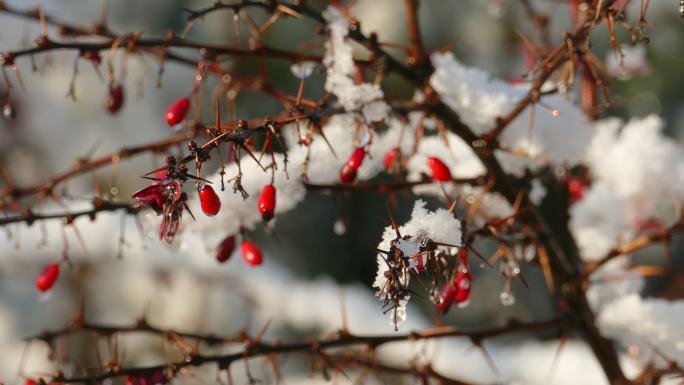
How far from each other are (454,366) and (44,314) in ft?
6.56

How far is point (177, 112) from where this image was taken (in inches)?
47.6

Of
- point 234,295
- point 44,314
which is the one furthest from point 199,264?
point 44,314

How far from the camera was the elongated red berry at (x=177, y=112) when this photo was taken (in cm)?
119

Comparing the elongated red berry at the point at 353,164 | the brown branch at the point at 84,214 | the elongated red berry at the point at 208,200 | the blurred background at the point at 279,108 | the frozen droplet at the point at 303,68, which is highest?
the blurred background at the point at 279,108

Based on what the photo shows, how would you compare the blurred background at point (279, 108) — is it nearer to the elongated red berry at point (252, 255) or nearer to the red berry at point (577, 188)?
the red berry at point (577, 188)

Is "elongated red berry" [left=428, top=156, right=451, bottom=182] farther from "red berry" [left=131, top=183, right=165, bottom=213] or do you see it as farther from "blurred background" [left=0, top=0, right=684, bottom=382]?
"blurred background" [left=0, top=0, right=684, bottom=382]

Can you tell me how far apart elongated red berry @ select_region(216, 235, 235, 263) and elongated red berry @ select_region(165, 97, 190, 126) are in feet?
0.64

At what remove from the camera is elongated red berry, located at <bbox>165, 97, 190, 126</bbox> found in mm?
1187

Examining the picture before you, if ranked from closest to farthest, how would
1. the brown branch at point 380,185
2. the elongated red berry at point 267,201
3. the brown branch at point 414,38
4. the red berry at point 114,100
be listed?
the elongated red berry at point 267,201 < the brown branch at point 380,185 < the brown branch at point 414,38 < the red berry at point 114,100

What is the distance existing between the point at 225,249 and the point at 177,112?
0.71ft

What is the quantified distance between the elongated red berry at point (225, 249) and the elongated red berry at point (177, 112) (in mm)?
195

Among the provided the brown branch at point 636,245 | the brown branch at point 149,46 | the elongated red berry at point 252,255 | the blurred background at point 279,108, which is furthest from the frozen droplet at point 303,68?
the blurred background at point 279,108

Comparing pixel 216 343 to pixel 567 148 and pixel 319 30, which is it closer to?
pixel 319 30

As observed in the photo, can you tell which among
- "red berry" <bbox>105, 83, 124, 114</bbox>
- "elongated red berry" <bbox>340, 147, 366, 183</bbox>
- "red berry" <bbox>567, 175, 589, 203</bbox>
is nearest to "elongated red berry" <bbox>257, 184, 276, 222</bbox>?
"elongated red berry" <bbox>340, 147, 366, 183</bbox>
